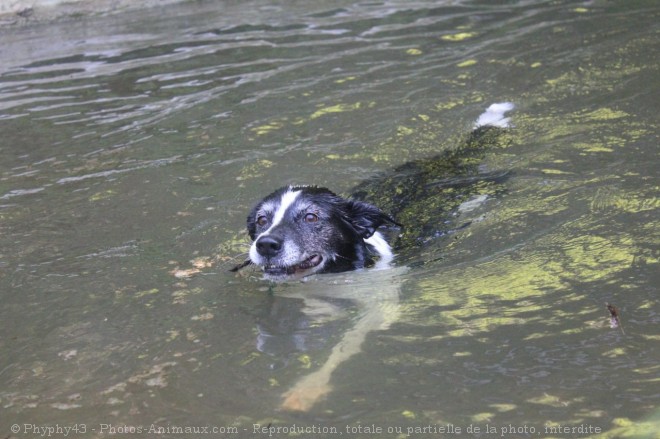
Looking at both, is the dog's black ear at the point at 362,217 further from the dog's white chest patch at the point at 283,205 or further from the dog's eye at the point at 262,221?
the dog's eye at the point at 262,221

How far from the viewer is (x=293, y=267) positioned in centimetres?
549

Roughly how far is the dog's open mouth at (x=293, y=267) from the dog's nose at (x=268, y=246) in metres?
0.10

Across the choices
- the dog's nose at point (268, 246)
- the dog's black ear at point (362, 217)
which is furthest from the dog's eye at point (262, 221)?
the dog's black ear at point (362, 217)

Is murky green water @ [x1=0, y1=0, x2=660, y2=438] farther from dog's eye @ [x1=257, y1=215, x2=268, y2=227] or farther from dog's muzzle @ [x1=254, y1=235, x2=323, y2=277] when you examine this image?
dog's eye @ [x1=257, y1=215, x2=268, y2=227]

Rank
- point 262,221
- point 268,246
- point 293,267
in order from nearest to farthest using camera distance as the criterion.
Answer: point 268,246, point 293,267, point 262,221

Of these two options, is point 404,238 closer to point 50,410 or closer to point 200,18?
point 50,410

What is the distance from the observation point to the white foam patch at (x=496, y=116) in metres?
7.96

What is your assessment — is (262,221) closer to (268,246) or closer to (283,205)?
(283,205)

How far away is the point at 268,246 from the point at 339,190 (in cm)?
209

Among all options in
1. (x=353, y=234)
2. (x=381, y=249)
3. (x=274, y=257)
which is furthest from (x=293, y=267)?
(x=381, y=249)

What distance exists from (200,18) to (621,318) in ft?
36.1

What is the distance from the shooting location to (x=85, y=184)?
7.39m

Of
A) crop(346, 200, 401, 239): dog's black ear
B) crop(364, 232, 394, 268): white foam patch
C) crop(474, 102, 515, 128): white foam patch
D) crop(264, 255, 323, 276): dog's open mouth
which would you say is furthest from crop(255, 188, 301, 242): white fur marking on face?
crop(474, 102, 515, 128): white foam patch

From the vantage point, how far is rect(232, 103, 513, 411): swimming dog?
4.94 metres
